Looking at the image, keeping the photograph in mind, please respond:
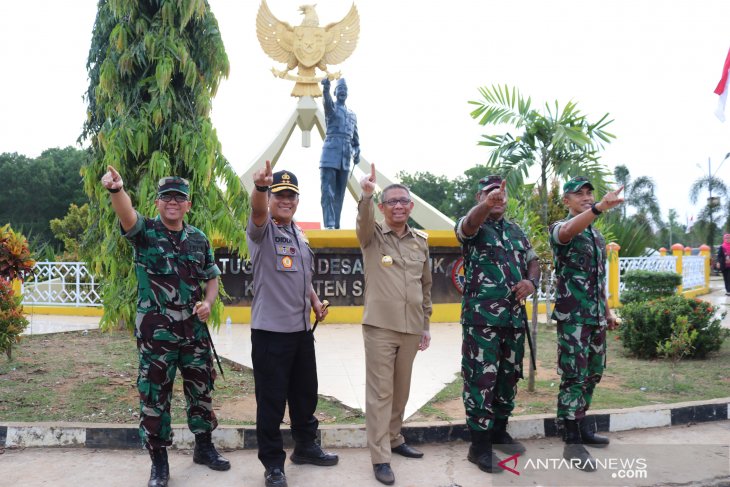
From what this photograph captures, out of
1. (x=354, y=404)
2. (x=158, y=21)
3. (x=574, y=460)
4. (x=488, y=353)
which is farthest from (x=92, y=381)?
(x=574, y=460)

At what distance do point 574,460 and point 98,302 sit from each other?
35.3ft

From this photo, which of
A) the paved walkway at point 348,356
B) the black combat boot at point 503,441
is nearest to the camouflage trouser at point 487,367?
the black combat boot at point 503,441

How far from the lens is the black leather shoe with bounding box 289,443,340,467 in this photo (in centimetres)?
377

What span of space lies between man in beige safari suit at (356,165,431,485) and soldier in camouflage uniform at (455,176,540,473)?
1.02ft

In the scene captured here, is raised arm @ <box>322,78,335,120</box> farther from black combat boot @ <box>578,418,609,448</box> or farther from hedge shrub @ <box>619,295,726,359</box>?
black combat boot @ <box>578,418,609,448</box>

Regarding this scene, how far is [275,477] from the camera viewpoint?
11.1 feet

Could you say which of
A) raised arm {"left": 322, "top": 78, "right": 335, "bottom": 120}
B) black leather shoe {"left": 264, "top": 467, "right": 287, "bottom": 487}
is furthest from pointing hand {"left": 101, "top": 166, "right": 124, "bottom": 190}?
raised arm {"left": 322, "top": 78, "right": 335, "bottom": 120}

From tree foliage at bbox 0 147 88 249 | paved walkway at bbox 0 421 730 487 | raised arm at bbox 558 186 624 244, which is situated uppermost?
tree foliage at bbox 0 147 88 249

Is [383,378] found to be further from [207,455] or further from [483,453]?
[207,455]

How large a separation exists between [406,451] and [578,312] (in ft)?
4.60

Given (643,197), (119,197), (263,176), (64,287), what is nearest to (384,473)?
(263,176)

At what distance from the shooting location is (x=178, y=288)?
11.4 ft

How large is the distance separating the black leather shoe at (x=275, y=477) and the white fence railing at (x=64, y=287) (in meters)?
9.35

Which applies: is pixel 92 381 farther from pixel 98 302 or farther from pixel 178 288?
pixel 98 302
